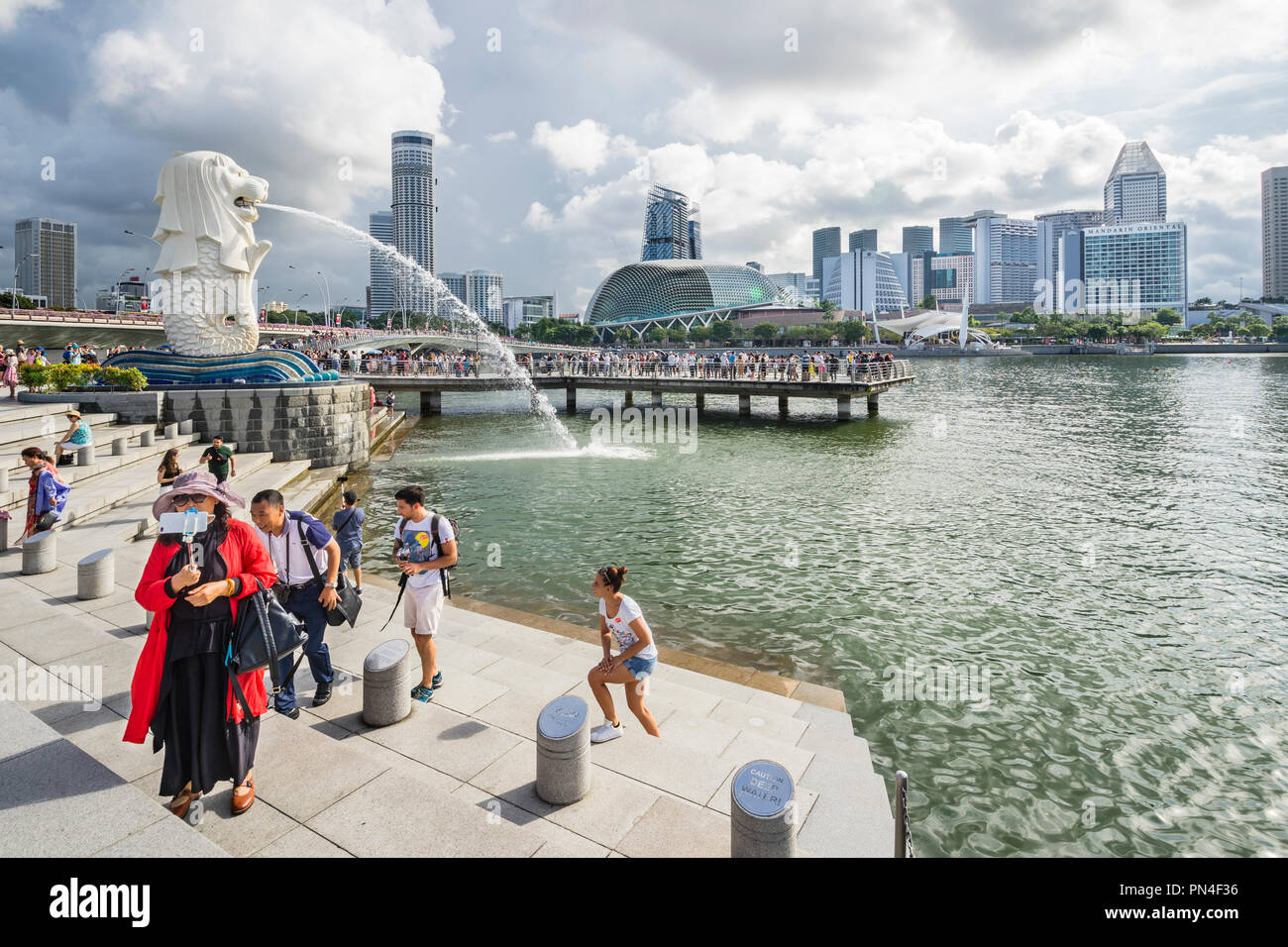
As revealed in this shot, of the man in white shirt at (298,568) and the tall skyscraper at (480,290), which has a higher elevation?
the tall skyscraper at (480,290)

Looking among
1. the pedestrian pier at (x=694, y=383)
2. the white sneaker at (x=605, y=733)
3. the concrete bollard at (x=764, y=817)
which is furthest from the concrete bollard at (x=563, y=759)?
the pedestrian pier at (x=694, y=383)

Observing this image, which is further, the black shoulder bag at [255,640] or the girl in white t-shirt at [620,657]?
the girl in white t-shirt at [620,657]

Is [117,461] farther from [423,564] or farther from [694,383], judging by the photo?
[694,383]

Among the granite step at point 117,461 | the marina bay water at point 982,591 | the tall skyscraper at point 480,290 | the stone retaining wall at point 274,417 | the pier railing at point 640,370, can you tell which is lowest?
the marina bay water at point 982,591

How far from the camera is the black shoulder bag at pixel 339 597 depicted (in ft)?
19.4

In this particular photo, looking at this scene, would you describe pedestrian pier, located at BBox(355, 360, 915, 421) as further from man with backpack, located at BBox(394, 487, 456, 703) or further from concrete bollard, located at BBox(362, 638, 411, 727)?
concrete bollard, located at BBox(362, 638, 411, 727)

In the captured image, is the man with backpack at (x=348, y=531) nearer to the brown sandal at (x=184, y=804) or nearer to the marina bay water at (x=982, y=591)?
the brown sandal at (x=184, y=804)

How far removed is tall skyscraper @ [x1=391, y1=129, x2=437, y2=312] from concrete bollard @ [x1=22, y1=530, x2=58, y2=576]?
102528mm

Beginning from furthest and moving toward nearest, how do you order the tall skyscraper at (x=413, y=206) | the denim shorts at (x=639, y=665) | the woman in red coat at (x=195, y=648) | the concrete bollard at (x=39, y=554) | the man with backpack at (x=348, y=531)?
the tall skyscraper at (x=413, y=206)
the concrete bollard at (x=39, y=554)
the man with backpack at (x=348, y=531)
the denim shorts at (x=639, y=665)
the woman in red coat at (x=195, y=648)

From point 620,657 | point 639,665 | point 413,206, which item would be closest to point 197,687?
point 620,657

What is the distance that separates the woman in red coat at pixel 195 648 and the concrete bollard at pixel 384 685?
1517mm

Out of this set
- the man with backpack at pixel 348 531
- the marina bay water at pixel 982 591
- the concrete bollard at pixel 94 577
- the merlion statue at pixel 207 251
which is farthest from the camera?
the merlion statue at pixel 207 251

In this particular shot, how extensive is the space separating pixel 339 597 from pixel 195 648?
1.97 meters

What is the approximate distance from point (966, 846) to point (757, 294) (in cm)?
19134
